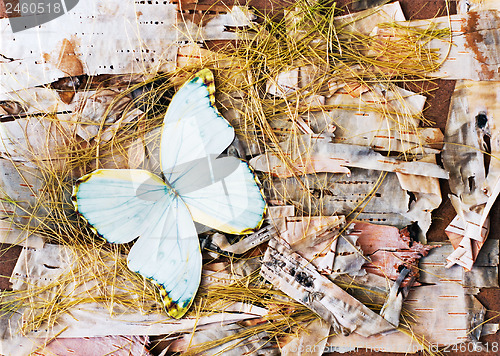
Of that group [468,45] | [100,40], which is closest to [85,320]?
[100,40]

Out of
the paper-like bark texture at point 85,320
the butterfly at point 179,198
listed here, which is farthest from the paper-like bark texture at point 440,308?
the butterfly at point 179,198

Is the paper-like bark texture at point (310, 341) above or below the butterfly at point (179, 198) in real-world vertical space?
below

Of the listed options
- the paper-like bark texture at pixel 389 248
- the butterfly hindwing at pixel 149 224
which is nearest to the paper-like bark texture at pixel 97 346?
the butterfly hindwing at pixel 149 224

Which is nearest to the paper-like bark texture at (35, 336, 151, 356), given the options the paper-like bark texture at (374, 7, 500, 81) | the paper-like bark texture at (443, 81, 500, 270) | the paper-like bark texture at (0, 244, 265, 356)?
the paper-like bark texture at (0, 244, 265, 356)

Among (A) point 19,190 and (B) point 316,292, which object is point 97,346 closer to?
(A) point 19,190

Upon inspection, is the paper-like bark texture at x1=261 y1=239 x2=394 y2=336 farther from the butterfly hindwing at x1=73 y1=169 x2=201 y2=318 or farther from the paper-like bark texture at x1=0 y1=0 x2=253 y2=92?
the paper-like bark texture at x1=0 y1=0 x2=253 y2=92

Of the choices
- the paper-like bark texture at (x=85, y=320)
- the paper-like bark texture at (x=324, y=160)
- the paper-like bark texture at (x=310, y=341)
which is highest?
the paper-like bark texture at (x=324, y=160)

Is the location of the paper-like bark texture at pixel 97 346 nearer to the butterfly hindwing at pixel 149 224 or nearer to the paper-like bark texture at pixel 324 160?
the butterfly hindwing at pixel 149 224
